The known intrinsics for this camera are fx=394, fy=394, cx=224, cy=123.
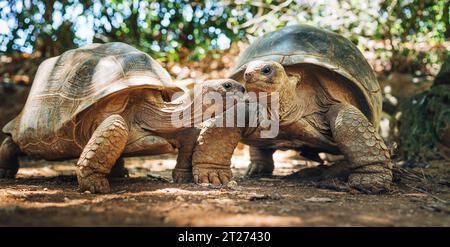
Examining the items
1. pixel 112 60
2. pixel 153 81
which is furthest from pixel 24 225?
pixel 112 60

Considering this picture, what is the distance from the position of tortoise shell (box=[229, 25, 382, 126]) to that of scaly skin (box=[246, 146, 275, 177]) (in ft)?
3.82

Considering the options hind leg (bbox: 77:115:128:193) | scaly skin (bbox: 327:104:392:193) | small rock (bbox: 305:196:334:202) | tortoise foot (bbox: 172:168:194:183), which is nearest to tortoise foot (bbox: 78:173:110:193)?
hind leg (bbox: 77:115:128:193)

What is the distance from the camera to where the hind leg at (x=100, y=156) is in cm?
321

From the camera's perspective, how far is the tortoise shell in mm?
4004

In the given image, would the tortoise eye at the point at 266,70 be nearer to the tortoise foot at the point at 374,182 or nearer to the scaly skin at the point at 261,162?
the tortoise foot at the point at 374,182

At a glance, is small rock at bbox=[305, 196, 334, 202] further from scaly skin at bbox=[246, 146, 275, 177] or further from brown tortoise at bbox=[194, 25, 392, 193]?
scaly skin at bbox=[246, 146, 275, 177]

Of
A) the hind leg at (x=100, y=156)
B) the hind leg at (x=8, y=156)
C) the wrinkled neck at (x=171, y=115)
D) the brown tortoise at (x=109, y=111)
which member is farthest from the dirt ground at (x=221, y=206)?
the hind leg at (x=8, y=156)

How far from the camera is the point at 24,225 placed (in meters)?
1.98

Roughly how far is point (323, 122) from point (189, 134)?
1356 mm

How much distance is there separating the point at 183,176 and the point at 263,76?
1308 mm

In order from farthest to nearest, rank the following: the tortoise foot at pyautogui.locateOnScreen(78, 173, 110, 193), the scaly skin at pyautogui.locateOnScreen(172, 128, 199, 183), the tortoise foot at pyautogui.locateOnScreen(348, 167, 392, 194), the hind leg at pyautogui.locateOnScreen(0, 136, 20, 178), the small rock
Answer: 1. the hind leg at pyautogui.locateOnScreen(0, 136, 20, 178)
2. the scaly skin at pyautogui.locateOnScreen(172, 128, 199, 183)
3. the tortoise foot at pyautogui.locateOnScreen(348, 167, 392, 194)
4. the tortoise foot at pyautogui.locateOnScreen(78, 173, 110, 193)
5. the small rock

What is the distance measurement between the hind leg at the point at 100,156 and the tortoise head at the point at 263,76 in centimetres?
118

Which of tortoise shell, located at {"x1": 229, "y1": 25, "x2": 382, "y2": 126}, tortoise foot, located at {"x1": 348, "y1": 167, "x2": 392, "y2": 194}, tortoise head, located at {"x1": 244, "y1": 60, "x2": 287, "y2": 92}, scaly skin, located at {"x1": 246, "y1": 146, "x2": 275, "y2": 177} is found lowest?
tortoise foot, located at {"x1": 348, "y1": 167, "x2": 392, "y2": 194}
